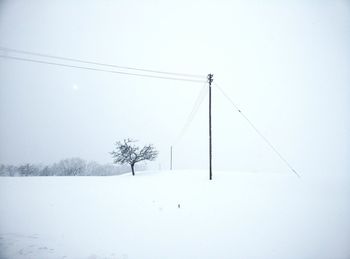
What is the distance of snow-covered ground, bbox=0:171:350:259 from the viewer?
7086 millimetres

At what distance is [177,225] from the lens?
359 inches

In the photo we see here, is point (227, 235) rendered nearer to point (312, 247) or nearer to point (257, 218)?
point (257, 218)

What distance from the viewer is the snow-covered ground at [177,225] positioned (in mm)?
7086

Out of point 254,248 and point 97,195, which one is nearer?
point 254,248

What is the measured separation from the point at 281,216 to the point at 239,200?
2949 mm

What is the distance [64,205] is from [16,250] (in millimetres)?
5217

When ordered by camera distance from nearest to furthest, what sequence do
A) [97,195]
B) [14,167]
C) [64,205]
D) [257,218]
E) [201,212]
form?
[257,218], [201,212], [64,205], [97,195], [14,167]

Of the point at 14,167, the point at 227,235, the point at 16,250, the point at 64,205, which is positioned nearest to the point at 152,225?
the point at 227,235

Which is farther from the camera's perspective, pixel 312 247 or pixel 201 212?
pixel 201 212

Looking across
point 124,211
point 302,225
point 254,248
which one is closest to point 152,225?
point 124,211

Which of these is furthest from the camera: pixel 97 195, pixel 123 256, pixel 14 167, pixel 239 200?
pixel 14 167

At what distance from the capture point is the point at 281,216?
10.2 m

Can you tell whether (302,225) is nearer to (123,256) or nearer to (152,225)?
(152,225)

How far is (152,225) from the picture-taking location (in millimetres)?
9086
